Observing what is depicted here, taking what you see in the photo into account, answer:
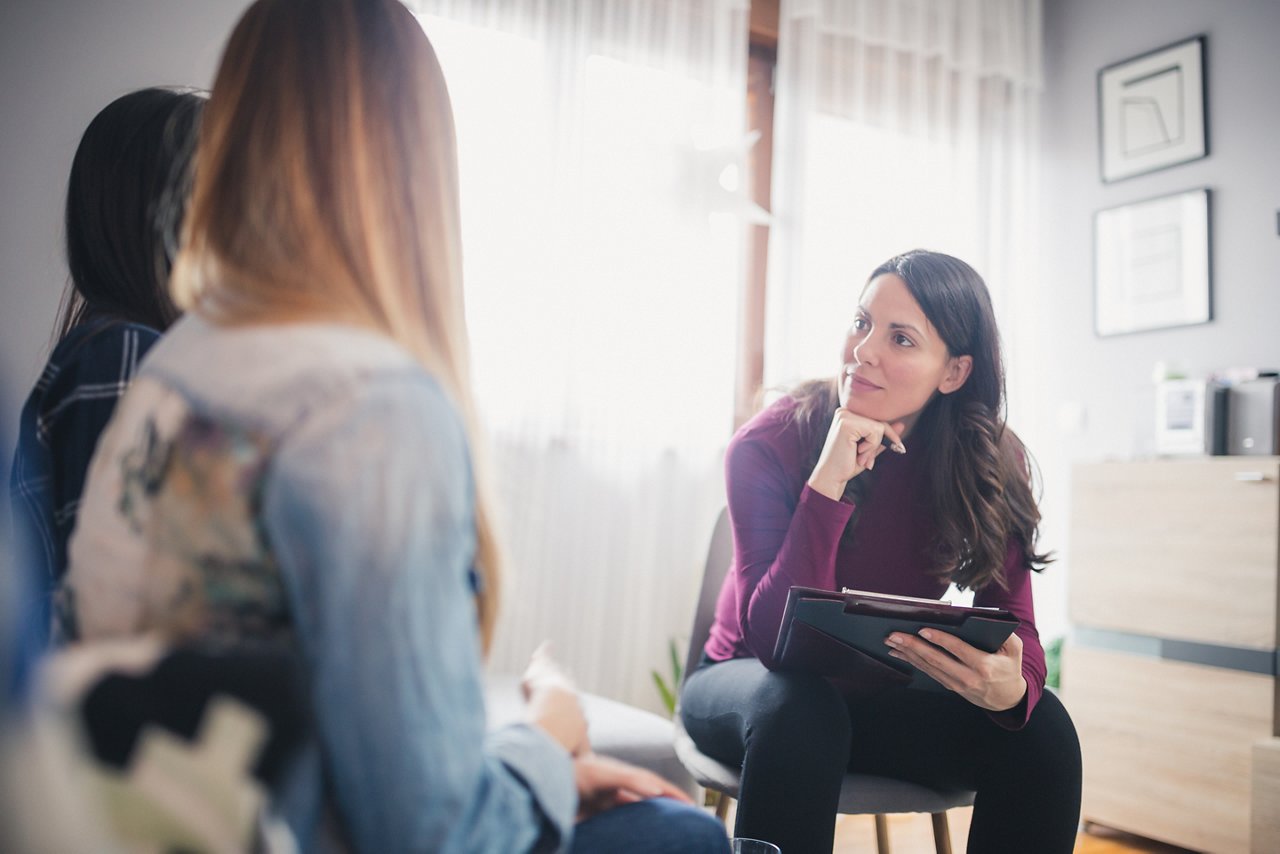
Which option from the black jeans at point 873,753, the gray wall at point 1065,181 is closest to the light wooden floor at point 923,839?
the gray wall at point 1065,181

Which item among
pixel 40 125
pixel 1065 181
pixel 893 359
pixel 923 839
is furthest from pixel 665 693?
pixel 1065 181

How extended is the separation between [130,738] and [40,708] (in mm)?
49

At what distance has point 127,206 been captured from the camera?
1.07m

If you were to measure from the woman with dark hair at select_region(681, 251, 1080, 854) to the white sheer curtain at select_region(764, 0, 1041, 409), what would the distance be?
4.82 feet

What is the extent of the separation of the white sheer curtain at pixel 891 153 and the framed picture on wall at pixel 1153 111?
0.27 metres

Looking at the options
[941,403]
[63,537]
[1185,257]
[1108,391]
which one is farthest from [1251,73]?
[63,537]

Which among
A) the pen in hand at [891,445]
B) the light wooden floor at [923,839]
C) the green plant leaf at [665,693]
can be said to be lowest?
the light wooden floor at [923,839]

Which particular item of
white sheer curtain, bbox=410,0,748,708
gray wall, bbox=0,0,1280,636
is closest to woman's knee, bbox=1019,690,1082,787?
gray wall, bbox=0,0,1280,636

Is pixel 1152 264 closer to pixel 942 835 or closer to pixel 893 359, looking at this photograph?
pixel 893 359

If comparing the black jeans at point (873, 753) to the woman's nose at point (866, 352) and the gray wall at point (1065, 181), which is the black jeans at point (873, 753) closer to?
the woman's nose at point (866, 352)

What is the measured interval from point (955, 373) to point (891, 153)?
1972mm

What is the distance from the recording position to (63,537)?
960 millimetres

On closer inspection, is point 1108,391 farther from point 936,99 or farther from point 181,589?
point 181,589

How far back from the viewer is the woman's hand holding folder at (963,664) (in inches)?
47.4
